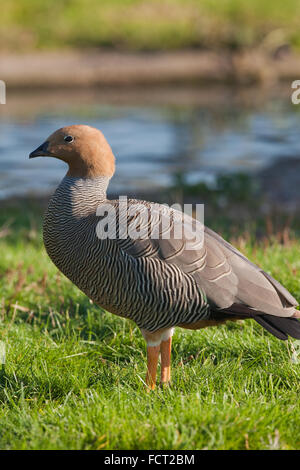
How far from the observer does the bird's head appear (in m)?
3.61

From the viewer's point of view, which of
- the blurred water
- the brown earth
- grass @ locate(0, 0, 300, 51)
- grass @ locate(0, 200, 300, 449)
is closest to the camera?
grass @ locate(0, 200, 300, 449)

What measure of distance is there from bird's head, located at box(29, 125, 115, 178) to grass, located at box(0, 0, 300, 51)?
1873 cm

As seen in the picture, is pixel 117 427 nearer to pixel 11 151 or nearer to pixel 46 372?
pixel 46 372

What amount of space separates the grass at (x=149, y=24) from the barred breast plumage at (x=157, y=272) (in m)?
19.0

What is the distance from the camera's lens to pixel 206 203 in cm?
895

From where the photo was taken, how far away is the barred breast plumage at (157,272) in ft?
10.9

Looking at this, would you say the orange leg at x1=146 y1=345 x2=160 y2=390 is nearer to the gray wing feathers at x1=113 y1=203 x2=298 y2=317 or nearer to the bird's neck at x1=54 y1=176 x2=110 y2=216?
the gray wing feathers at x1=113 y1=203 x2=298 y2=317

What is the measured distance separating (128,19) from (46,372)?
2240 cm

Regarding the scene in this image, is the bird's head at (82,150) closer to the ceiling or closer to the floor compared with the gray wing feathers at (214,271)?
closer to the ceiling

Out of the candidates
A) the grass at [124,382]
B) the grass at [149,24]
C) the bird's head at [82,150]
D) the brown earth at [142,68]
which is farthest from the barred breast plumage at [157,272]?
the grass at [149,24]

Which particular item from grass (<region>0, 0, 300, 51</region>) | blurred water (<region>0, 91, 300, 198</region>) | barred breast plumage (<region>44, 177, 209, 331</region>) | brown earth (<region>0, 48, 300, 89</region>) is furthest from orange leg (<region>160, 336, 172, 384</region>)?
grass (<region>0, 0, 300, 51</region>)

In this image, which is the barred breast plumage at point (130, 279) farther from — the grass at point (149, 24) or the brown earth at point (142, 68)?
the grass at point (149, 24)

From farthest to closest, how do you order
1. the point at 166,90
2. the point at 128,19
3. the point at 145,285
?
the point at 128,19 → the point at 166,90 → the point at 145,285

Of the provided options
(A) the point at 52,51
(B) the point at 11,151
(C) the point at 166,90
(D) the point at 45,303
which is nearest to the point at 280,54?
(C) the point at 166,90
